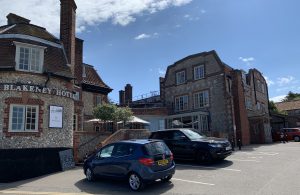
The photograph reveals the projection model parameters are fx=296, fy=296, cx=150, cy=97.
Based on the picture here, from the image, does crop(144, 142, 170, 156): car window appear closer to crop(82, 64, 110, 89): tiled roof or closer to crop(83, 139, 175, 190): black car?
crop(83, 139, 175, 190): black car

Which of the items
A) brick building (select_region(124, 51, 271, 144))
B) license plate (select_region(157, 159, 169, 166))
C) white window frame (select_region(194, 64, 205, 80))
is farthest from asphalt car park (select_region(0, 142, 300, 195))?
white window frame (select_region(194, 64, 205, 80))

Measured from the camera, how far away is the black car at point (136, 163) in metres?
9.92

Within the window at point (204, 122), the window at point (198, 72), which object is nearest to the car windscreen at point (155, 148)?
the window at point (204, 122)

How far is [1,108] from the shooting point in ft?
53.7

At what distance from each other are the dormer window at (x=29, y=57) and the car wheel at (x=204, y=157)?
10.4 meters

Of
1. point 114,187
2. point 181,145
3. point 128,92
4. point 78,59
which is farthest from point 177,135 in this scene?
point 128,92

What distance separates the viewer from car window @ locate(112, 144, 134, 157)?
34.9ft

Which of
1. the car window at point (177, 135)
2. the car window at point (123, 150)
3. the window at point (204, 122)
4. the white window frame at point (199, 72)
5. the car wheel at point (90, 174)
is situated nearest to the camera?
the car window at point (123, 150)

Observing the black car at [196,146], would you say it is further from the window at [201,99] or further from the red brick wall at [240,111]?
the window at [201,99]

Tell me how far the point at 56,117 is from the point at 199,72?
61.1ft

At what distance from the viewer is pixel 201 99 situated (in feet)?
104

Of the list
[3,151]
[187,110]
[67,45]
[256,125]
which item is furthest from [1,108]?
[256,125]

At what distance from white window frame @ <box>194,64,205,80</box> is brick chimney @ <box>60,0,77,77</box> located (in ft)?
51.4

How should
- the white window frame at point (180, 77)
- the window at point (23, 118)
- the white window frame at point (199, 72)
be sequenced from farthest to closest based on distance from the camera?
the white window frame at point (180, 77)
the white window frame at point (199, 72)
the window at point (23, 118)
